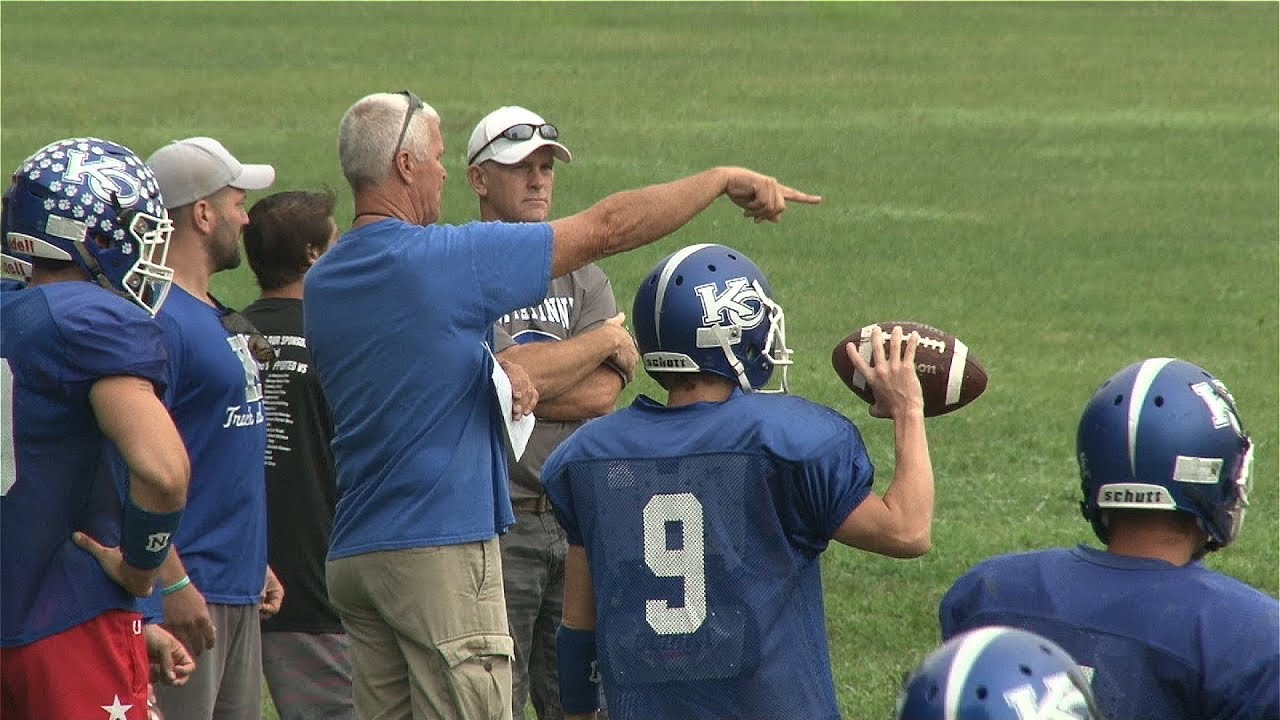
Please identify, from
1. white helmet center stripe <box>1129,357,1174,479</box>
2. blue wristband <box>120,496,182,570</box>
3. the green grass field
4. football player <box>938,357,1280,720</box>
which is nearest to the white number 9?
football player <box>938,357,1280,720</box>

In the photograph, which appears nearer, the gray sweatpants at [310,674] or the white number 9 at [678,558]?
the white number 9 at [678,558]

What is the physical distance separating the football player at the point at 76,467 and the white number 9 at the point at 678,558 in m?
1.13

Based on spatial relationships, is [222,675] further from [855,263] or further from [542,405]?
[855,263]

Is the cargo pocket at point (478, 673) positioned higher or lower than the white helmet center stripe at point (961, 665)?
lower

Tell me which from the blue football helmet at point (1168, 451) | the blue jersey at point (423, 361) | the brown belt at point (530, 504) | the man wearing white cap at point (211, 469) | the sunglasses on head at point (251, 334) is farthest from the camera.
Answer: the brown belt at point (530, 504)

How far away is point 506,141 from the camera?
23.8 feet

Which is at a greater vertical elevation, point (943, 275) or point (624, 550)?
point (624, 550)

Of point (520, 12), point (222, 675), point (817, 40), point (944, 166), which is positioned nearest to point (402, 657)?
point (222, 675)

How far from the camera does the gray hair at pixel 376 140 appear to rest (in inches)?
211

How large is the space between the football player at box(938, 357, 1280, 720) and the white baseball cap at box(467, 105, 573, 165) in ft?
11.2

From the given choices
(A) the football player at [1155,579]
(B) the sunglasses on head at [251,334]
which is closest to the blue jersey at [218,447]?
(B) the sunglasses on head at [251,334]

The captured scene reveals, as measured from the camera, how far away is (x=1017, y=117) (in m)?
28.4

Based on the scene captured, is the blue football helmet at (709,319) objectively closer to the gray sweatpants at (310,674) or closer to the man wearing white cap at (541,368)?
the man wearing white cap at (541,368)

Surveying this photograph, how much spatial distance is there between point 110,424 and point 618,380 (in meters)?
2.51
